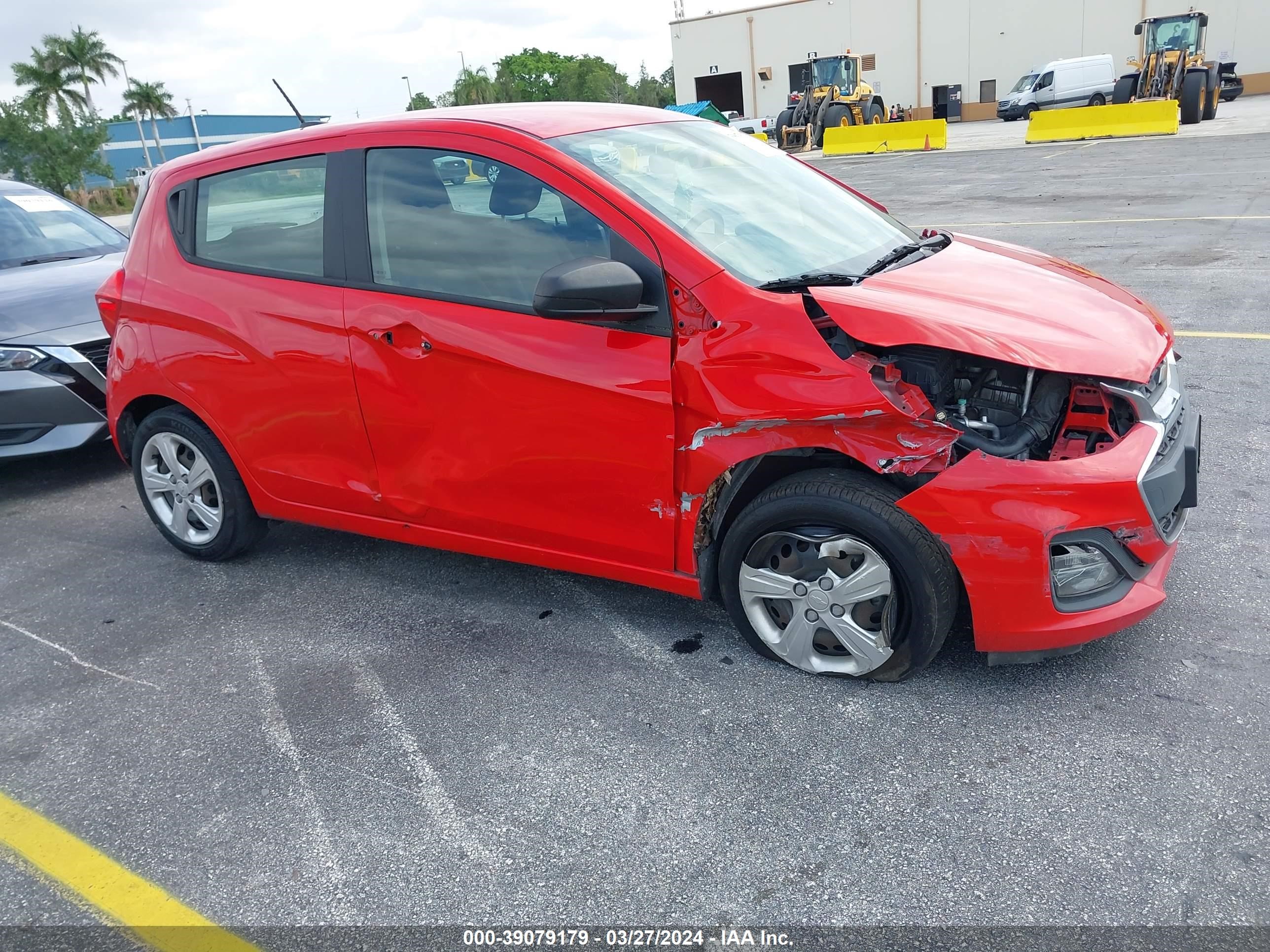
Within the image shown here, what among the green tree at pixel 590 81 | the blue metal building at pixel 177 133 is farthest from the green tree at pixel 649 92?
the blue metal building at pixel 177 133

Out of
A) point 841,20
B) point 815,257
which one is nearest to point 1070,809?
point 815,257

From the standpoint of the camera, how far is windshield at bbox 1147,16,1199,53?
29.8 metres

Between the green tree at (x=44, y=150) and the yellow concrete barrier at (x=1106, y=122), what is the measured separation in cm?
3964

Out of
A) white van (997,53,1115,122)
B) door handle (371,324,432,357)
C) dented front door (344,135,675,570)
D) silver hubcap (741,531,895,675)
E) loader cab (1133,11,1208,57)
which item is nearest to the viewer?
silver hubcap (741,531,895,675)

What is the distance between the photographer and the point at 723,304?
2.87 meters

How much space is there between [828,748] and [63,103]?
7198cm

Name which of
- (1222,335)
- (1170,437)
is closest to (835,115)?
(1222,335)

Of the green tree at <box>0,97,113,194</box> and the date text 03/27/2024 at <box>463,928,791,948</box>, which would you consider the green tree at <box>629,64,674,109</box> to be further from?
the date text 03/27/2024 at <box>463,928,791,948</box>

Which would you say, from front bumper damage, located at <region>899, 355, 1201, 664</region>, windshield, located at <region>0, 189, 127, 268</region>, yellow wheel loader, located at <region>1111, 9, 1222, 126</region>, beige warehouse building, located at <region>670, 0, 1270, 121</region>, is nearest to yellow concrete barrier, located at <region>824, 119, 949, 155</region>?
yellow wheel loader, located at <region>1111, 9, 1222, 126</region>

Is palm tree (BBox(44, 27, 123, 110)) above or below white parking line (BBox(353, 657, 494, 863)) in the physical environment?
above

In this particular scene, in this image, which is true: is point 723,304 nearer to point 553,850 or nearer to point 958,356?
point 958,356

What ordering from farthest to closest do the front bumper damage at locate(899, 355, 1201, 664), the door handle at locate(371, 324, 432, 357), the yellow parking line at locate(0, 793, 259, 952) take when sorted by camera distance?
1. the door handle at locate(371, 324, 432, 357)
2. the front bumper damage at locate(899, 355, 1201, 664)
3. the yellow parking line at locate(0, 793, 259, 952)

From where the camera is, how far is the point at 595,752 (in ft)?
9.43

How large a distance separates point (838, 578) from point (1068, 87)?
41205 mm
